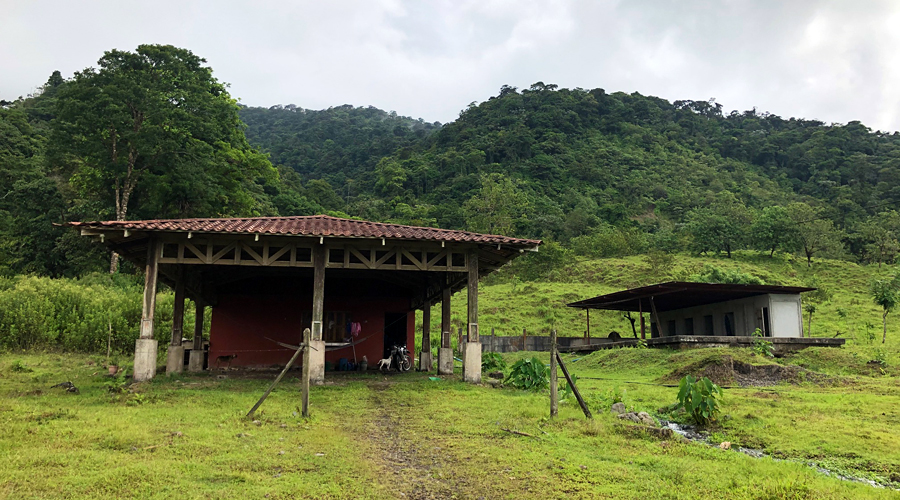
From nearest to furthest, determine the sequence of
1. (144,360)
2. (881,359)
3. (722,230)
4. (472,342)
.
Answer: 1. (144,360)
2. (472,342)
3. (881,359)
4. (722,230)

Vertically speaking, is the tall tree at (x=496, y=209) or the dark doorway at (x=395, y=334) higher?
the tall tree at (x=496, y=209)

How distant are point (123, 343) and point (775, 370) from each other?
23.0m

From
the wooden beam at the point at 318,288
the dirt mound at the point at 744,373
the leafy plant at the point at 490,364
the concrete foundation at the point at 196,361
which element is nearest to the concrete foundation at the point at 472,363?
the wooden beam at the point at 318,288

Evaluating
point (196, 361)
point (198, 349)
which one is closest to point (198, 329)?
point (198, 349)

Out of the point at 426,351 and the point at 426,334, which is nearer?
the point at 426,351

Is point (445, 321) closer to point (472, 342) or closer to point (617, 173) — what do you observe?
point (472, 342)

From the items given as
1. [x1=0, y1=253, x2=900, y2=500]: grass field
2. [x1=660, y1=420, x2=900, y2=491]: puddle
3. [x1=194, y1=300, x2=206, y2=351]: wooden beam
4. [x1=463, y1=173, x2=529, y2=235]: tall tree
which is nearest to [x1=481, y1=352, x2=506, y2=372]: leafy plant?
[x1=0, y1=253, x2=900, y2=500]: grass field

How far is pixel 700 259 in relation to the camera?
176 feet

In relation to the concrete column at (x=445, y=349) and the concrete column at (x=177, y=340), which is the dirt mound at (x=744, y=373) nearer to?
the concrete column at (x=445, y=349)

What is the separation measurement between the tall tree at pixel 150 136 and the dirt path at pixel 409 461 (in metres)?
28.9

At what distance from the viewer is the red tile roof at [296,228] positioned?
13383mm

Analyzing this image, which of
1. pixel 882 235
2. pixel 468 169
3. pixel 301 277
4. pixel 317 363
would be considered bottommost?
pixel 317 363

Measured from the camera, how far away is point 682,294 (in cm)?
2412

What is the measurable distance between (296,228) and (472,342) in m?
5.21
